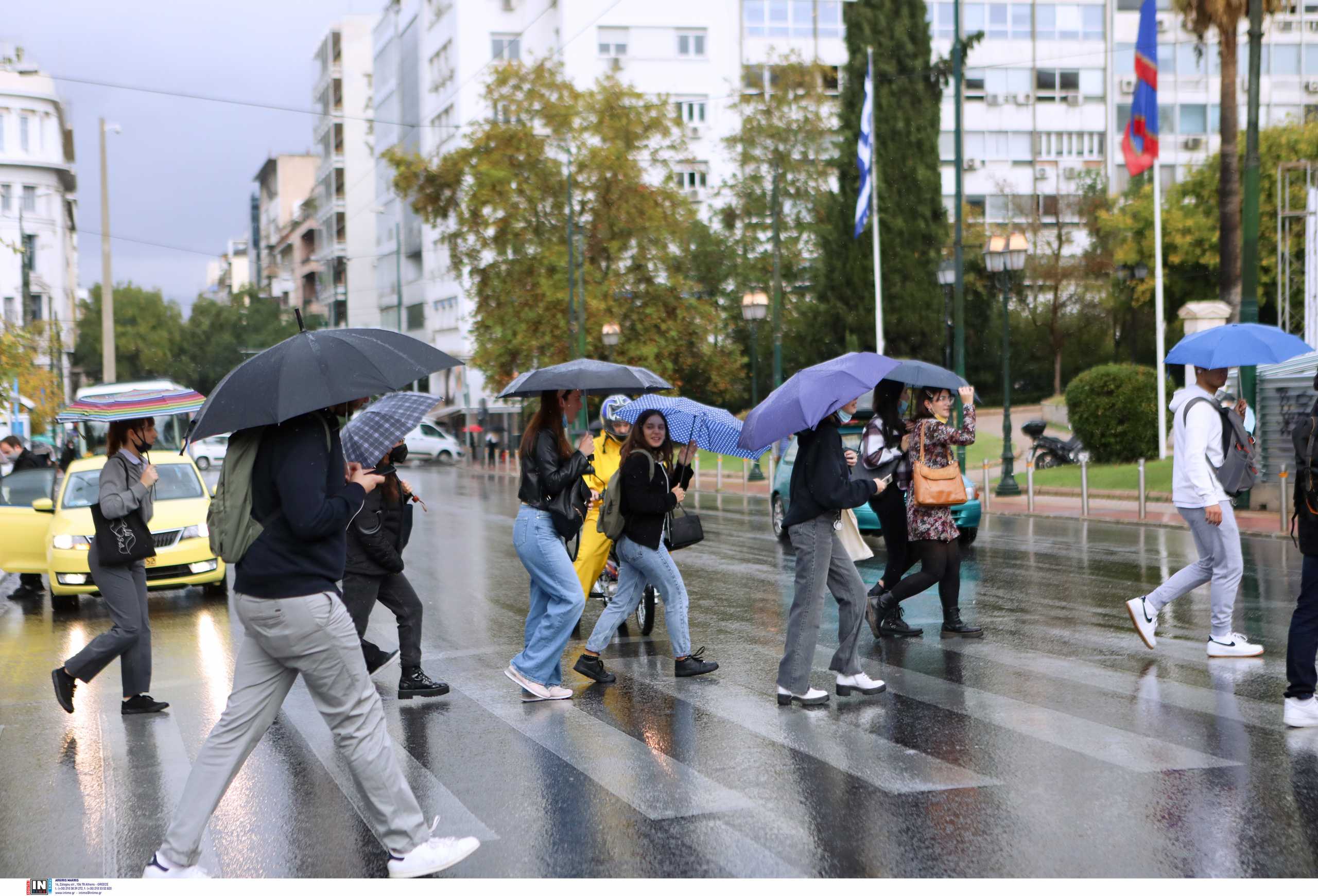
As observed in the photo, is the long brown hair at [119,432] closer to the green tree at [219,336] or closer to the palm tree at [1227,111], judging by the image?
the palm tree at [1227,111]

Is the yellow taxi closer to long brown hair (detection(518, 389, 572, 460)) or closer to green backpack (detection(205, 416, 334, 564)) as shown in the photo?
long brown hair (detection(518, 389, 572, 460))

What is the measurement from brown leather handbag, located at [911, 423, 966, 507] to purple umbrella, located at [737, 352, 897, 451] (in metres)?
2.08

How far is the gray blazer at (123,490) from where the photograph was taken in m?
8.36

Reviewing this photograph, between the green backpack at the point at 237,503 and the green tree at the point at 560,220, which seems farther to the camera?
the green tree at the point at 560,220

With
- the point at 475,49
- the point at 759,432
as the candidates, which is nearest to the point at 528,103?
the point at 475,49

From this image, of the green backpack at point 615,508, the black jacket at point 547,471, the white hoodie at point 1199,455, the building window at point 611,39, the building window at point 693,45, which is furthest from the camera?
the building window at point 693,45

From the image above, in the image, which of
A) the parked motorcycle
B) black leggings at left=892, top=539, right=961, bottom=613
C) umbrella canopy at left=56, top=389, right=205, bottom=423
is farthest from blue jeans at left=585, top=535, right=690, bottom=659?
the parked motorcycle

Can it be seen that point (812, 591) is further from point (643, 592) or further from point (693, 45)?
point (693, 45)

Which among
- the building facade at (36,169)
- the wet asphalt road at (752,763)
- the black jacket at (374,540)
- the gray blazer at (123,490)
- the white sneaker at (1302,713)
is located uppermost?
the building facade at (36,169)

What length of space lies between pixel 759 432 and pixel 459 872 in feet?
11.0

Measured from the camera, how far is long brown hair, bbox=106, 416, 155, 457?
8.71 meters

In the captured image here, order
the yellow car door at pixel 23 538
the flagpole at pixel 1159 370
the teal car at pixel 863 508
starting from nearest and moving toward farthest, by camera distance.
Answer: the yellow car door at pixel 23 538 < the teal car at pixel 863 508 < the flagpole at pixel 1159 370

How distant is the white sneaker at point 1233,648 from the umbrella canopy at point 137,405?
648cm

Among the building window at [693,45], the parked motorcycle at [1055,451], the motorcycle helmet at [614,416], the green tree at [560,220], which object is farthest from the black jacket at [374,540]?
the building window at [693,45]
